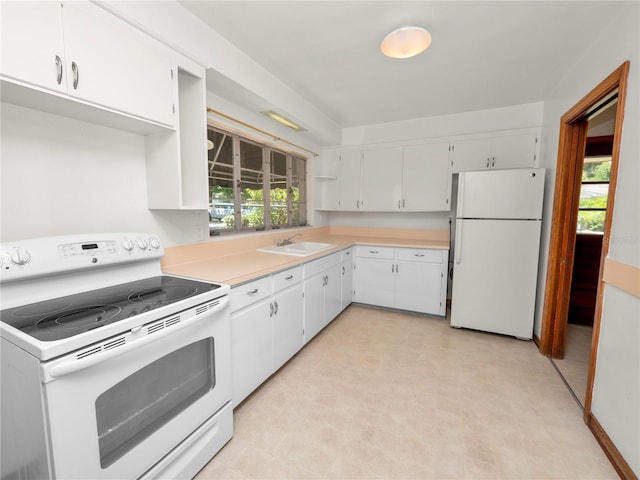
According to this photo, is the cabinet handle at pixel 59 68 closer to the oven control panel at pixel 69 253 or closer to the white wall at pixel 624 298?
the oven control panel at pixel 69 253

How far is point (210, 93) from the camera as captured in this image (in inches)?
87.7

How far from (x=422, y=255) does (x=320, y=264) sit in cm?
126

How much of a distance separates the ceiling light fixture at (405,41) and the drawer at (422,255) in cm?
200

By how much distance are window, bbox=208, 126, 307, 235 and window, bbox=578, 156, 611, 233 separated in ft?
10.8

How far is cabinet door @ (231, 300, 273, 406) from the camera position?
1715 mm

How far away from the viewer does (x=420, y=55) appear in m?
2.10

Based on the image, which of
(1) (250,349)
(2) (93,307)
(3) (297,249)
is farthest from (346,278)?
(2) (93,307)

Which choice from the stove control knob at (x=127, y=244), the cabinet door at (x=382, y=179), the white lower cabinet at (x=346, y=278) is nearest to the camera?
the stove control knob at (x=127, y=244)

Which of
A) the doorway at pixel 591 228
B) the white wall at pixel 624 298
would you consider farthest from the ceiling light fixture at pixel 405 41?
the doorway at pixel 591 228

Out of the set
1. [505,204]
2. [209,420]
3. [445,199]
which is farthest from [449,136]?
[209,420]

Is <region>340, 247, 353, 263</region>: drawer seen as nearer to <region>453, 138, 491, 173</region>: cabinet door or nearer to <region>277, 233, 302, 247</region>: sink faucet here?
<region>277, 233, 302, 247</region>: sink faucet

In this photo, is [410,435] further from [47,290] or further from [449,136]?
[449,136]

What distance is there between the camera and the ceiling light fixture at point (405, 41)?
172 centimetres

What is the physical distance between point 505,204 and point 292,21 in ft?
7.76
